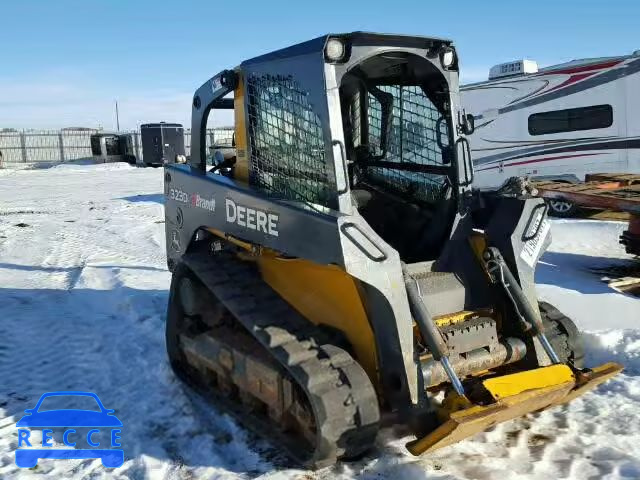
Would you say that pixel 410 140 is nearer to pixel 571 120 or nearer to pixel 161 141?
pixel 571 120

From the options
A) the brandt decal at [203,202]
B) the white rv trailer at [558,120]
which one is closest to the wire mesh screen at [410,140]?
the brandt decal at [203,202]

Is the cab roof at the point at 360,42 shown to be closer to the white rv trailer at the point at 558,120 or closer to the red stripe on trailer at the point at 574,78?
the white rv trailer at the point at 558,120

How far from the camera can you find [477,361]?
13.0 feet

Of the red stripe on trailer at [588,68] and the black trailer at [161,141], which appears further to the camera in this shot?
the black trailer at [161,141]

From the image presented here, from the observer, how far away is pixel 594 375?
3.85m

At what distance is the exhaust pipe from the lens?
368cm

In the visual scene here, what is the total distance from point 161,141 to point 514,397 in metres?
29.2

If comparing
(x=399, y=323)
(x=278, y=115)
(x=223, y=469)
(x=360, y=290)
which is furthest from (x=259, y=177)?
(x=223, y=469)

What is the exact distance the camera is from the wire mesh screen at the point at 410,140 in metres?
4.78

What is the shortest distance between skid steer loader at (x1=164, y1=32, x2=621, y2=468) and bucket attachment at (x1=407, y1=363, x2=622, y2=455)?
0.04ft

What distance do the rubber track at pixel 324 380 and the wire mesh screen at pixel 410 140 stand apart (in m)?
1.59

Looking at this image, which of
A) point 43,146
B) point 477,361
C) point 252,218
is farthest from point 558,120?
point 43,146

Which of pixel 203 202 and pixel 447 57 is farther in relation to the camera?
pixel 203 202

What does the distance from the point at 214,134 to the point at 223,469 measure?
30.9 m
